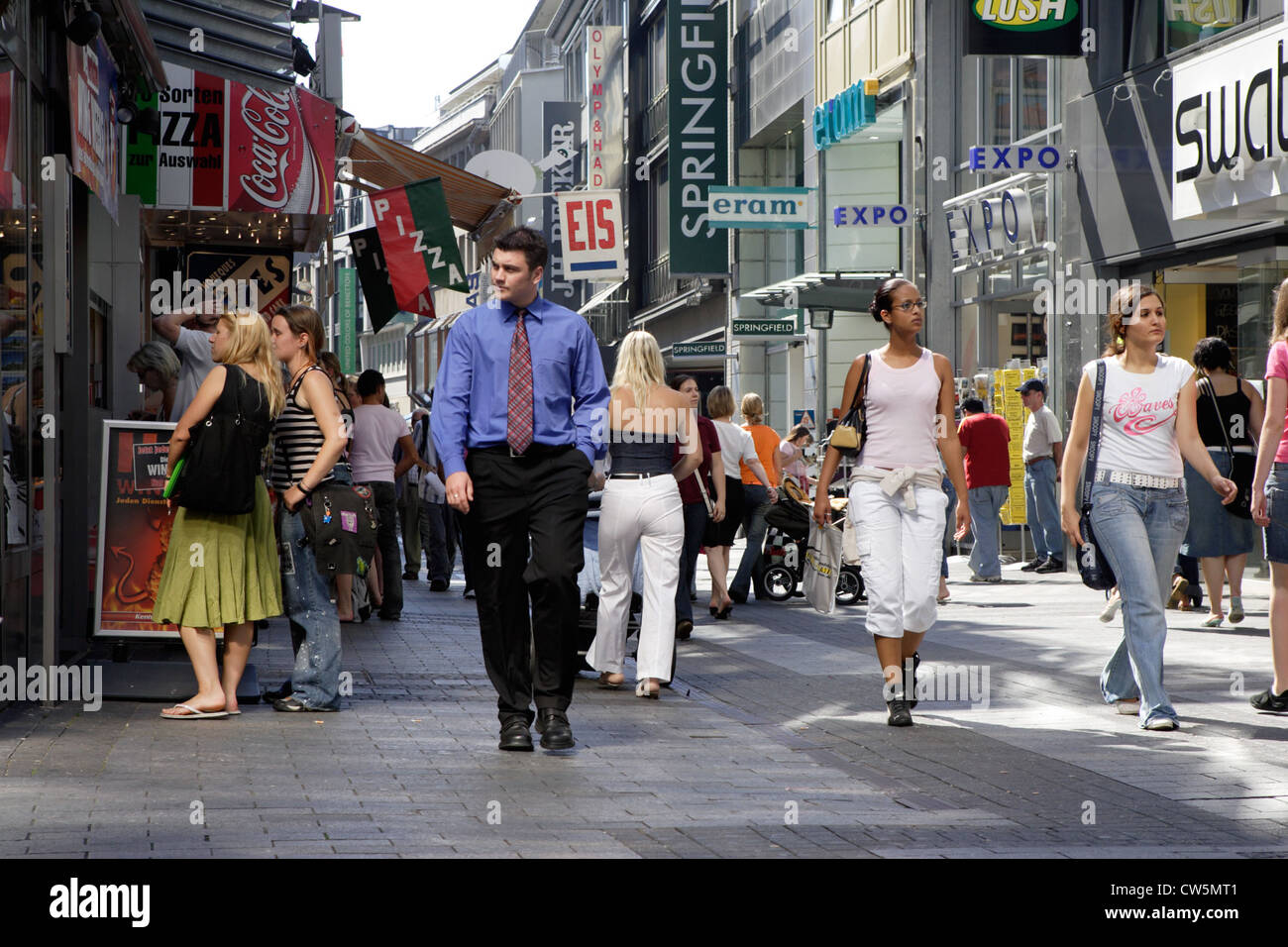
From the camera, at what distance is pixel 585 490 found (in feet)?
24.2

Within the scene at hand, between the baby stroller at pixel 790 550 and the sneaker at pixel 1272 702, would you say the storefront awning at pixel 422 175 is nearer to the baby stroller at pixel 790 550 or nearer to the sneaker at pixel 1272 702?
the baby stroller at pixel 790 550

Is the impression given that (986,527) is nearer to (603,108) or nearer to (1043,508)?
(1043,508)

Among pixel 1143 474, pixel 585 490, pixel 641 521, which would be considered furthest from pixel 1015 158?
pixel 585 490

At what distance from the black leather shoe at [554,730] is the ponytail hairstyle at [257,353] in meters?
2.03

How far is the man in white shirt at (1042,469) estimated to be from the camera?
60.6 ft

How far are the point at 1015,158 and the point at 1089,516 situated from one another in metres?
11.9

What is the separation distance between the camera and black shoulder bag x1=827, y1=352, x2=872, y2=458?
8289 millimetres

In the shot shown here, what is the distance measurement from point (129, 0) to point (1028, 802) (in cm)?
692

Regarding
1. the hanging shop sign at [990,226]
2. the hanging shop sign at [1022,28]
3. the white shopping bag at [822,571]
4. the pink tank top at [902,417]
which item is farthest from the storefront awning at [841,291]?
the pink tank top at [902,417]

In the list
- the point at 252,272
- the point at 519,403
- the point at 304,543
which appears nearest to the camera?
A: the point at 519,403

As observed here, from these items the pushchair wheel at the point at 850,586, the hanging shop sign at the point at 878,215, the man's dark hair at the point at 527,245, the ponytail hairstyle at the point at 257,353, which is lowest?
the pushchair wheel at the point at 850,586

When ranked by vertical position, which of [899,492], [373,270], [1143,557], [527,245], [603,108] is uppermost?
[603,108]
